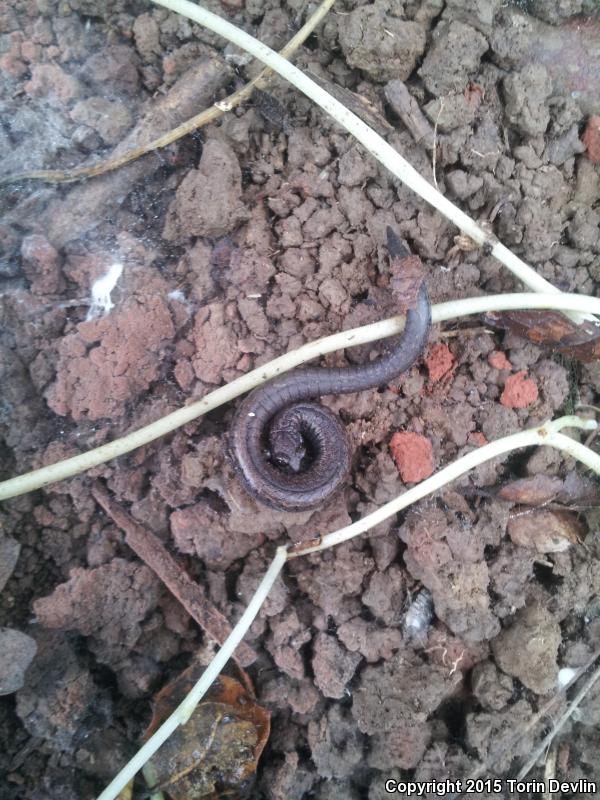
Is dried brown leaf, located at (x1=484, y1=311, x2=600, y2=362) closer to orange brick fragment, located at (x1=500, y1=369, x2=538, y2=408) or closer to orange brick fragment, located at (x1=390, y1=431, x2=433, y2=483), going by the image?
orange brick fragment, located at (x1=500, y1=369, x2=538, y2=408)

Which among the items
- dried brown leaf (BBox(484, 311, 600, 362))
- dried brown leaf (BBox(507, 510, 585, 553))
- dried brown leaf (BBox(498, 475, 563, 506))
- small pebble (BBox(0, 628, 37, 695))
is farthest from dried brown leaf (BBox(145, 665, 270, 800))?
dried brown leaf (BBox(484, 311, 600, 362))

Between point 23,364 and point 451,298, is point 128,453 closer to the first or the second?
point 23,364

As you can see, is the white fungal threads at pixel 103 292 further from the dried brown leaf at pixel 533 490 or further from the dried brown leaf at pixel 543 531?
the dried brown leaf at pixel 543 531

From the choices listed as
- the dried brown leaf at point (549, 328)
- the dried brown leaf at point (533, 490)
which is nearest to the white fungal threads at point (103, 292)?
the dried brown leaf at point (549, 328)

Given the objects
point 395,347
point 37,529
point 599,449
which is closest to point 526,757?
point 599,449

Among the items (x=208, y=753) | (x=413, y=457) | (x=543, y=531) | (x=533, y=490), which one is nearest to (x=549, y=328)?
(x=533, y=490)

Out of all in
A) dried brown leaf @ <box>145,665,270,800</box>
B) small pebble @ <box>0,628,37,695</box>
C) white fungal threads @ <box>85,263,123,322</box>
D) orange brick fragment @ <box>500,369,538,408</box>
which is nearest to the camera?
small pebble @ <box>0,628,37,695</box>

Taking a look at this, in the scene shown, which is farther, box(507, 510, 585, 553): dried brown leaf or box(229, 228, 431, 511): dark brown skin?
box(507, 510, 585, 553): dried brown leaf
